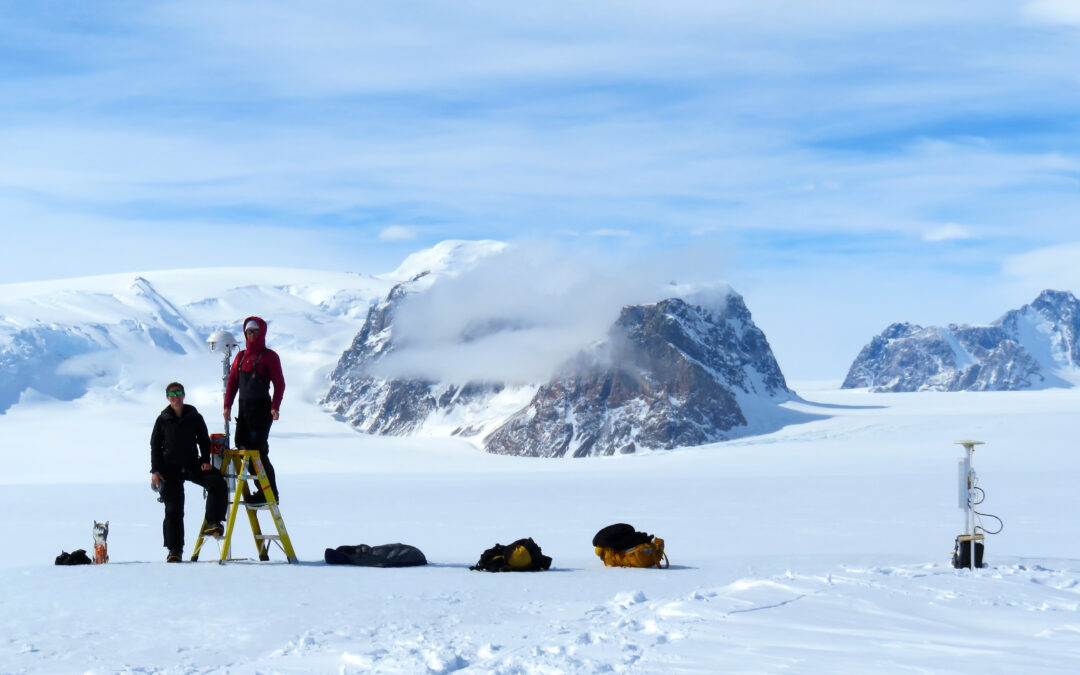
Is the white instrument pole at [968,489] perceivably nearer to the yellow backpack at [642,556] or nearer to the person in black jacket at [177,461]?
the yellow backpack at [642,556]

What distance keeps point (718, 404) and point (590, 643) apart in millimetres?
182951

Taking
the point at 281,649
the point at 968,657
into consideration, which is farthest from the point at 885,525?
the point at 281,649

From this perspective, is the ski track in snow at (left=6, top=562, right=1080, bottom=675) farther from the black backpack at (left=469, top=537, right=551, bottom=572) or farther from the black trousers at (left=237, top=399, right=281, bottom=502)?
the black trousers at (left=237, top=399, right=281, bottom=502)

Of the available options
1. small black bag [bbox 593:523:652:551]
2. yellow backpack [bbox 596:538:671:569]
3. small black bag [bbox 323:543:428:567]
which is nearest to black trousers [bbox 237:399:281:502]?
small black bag [bbox 323:543:428:567]

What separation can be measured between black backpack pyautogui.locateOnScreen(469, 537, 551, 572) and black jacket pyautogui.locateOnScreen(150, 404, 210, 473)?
3697mm

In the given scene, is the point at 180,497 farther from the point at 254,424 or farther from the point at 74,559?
the point at 74,559

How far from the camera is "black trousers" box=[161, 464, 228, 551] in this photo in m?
12.3

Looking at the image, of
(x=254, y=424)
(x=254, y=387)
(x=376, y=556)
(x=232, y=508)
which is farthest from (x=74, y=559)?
(x=376, y=556)

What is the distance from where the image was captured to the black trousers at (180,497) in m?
12.3

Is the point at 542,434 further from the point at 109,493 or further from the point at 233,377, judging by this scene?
the point at 233,377

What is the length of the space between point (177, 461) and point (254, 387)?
1344mm

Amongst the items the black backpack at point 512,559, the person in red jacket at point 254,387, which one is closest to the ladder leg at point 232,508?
the person in red jacket at point 254,387

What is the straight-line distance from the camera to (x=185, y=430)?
12297 millimetres

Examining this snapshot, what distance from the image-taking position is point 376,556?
12797mm
